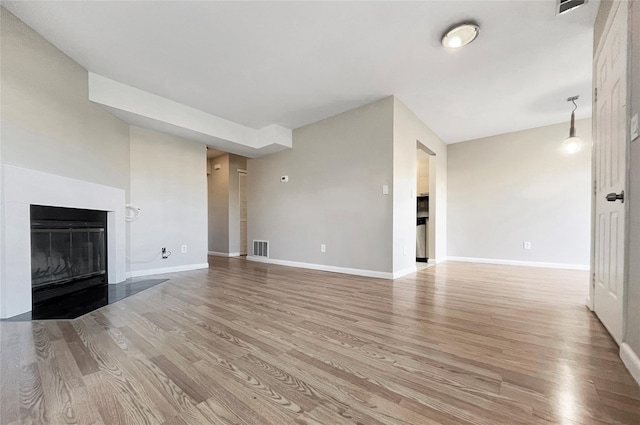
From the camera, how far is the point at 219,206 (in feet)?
19.7

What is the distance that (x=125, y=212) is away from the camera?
3375mm

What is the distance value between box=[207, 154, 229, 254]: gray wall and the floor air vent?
1.13 meters

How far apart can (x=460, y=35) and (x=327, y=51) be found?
3.74 feet

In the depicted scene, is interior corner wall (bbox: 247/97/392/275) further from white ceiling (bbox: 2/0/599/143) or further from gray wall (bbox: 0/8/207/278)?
gray wall (bbox: 0/8/207/278)

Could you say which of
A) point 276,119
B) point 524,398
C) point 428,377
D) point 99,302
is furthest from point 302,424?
point 276,119

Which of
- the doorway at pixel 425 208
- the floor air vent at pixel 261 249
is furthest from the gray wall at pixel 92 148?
the doorway at pixel 425 208

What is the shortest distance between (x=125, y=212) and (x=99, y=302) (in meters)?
1.46

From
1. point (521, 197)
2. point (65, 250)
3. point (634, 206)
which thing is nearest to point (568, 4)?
point (634, 206)

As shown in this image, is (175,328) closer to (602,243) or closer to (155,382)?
(155,382)

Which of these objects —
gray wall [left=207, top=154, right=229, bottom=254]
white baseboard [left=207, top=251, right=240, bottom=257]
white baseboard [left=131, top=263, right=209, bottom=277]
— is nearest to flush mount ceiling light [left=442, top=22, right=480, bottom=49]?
white baseboard [left=131, top=263, right=209, bottom=277]

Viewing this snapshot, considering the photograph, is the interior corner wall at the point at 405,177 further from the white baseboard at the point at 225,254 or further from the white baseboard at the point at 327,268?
the white baseboard at the point at 225,254

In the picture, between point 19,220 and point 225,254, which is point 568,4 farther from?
point 225,254

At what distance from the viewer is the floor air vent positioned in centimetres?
486

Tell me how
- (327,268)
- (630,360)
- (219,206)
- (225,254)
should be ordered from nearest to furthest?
(630,360)
(327,268)
(225,254)
(219,206)
